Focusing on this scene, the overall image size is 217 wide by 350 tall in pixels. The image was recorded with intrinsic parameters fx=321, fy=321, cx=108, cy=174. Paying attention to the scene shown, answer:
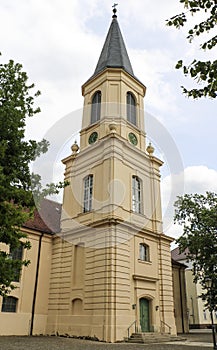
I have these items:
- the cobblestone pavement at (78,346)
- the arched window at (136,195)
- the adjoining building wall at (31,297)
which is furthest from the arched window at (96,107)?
the cobblestone pavement at (78,346)

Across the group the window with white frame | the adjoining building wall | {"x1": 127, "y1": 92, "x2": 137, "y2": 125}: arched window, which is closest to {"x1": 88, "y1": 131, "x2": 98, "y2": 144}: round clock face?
{"x1": 127, "y1": 92, "x2": 137, "y2": 125}: arched window

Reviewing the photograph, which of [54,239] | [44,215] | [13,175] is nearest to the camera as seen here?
[13,175]

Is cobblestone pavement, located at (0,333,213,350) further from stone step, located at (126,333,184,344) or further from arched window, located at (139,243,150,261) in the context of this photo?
arched window, located at (139,243,150,261)

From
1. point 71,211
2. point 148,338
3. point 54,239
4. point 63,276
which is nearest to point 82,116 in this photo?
point 71,211

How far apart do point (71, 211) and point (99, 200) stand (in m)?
3.29

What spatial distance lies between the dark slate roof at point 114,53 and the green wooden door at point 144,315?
18.4 metres

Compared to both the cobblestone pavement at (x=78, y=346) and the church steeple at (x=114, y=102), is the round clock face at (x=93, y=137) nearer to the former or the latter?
the church steeple at (x=114, y=102)

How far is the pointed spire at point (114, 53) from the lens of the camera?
2776 cm

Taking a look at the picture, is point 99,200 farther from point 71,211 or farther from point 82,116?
point 82,116

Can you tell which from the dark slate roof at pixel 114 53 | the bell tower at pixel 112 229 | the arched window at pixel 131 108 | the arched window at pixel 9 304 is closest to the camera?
the bell tower at pixel 112 229

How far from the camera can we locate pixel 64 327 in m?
20.1

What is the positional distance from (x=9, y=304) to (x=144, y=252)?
930cm

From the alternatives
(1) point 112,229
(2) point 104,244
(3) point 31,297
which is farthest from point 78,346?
(3) point 31,297

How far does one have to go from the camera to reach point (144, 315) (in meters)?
20.1
